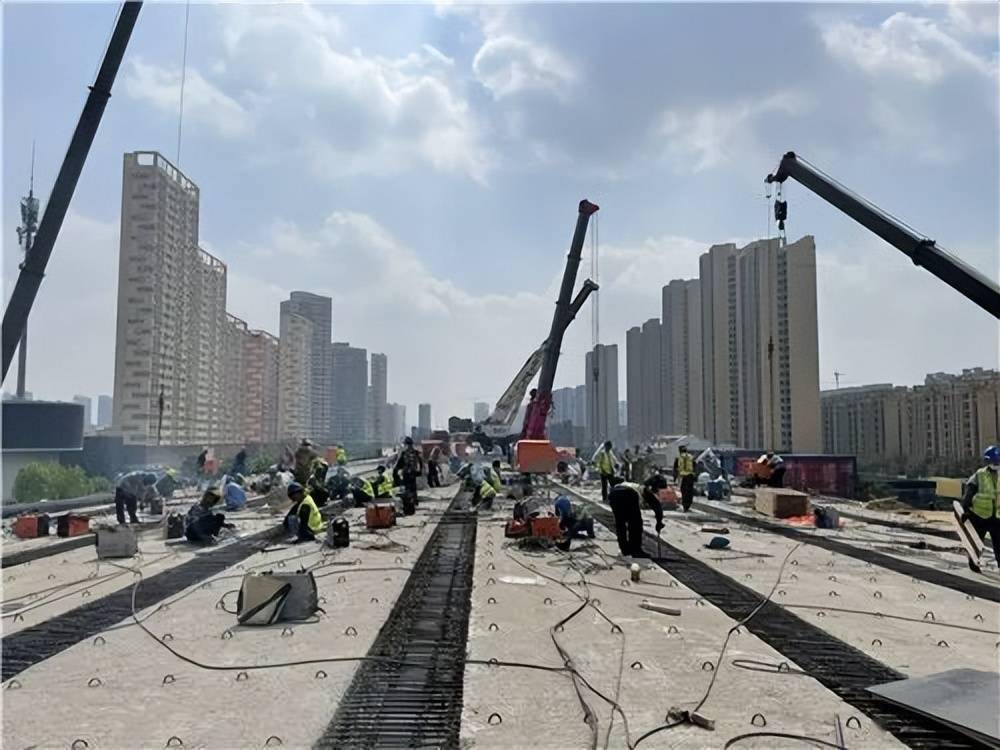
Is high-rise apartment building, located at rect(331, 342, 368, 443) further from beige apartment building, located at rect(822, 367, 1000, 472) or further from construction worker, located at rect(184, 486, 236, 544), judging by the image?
construction worker, located at rect(184, 486, 236, 544)

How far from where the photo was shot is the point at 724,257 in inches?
1967

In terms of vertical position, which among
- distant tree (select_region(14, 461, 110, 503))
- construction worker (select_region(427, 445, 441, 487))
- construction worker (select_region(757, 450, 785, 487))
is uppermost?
construction worker (select_region(757, 450, 785, 487))

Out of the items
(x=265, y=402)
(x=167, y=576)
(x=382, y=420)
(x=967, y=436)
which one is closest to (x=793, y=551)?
(x=167, y=576)

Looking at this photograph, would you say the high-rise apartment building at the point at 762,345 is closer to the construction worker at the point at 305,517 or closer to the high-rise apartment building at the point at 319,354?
the construction worker at the point at 305,517

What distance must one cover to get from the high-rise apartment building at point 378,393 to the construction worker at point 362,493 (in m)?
93.6

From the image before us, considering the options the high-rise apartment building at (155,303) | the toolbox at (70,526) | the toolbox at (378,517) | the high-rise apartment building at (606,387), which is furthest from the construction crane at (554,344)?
the high-rise apartment building at (606,387)

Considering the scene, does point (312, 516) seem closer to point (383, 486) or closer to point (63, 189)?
point (383, 486)

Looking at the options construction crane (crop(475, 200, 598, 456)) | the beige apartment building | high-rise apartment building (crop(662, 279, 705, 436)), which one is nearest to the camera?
construction crane (crop(475, 200, 598, 456))

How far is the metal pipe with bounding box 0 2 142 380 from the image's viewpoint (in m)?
11.6

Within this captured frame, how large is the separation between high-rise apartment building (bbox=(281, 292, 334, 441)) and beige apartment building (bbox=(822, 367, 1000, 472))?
5504cm

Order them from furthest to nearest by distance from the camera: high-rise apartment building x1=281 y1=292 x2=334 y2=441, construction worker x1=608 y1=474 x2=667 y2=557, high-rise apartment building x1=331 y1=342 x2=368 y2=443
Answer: high-rise apartment building x1=331 y1=342 x2=368 y2=443, high-rise apartment building x1=281 y1=292 x2=334 y2=441, construction worker x1=608 y1=474 x2=667 y2=557

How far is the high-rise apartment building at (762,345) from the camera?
41.8 m

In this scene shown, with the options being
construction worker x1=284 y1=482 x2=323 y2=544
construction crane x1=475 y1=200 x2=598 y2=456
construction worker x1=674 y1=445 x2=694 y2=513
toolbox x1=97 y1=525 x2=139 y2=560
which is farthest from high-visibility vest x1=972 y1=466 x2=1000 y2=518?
construction crane x1=475 y1=200 x2=598 y2=456

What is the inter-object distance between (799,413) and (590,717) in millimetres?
41490
